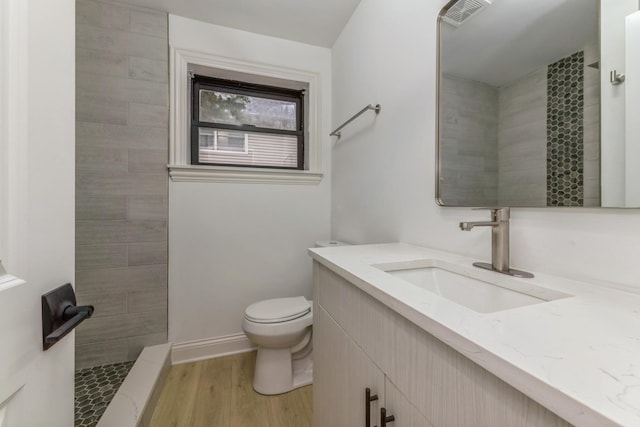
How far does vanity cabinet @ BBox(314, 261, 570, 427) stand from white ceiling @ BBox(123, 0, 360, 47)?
67.0 inches

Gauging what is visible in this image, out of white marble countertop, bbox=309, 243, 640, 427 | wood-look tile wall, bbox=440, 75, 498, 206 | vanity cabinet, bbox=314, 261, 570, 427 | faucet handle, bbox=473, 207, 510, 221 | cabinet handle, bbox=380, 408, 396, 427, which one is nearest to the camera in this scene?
white marble countertop, bbox=309, 243, 640, 427

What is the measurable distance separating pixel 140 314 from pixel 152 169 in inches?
37.6

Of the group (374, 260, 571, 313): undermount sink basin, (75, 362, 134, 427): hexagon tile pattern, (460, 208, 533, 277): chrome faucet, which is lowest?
(75, 362, 134, 427): hexagon tile pattern

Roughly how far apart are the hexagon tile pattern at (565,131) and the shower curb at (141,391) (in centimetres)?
180

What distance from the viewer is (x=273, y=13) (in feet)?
5.83

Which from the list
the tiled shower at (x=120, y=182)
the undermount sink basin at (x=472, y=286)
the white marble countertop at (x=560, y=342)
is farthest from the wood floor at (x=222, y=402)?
the white marble countertop at (x=560, y=342)

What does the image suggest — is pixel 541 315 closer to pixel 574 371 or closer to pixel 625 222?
pixel 574 371

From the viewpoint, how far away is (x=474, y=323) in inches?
16.9

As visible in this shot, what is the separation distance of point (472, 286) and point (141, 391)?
5.37 ft

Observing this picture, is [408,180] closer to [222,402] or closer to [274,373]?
[274,373]

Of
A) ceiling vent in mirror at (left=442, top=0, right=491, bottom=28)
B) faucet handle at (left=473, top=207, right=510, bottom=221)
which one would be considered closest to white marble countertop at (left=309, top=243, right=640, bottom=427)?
faucet handle at (left=473, top=207, right=510, bottom=221)

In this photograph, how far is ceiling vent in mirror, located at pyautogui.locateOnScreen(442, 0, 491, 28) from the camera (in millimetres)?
939

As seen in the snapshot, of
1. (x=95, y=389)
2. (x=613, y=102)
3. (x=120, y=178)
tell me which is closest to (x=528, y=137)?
(x=613, y=102)

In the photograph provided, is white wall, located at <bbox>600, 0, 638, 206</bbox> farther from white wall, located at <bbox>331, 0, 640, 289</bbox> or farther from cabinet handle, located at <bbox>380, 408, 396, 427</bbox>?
cabinet handle, located at <bbox>380, 408, 396, 427</bbox>
